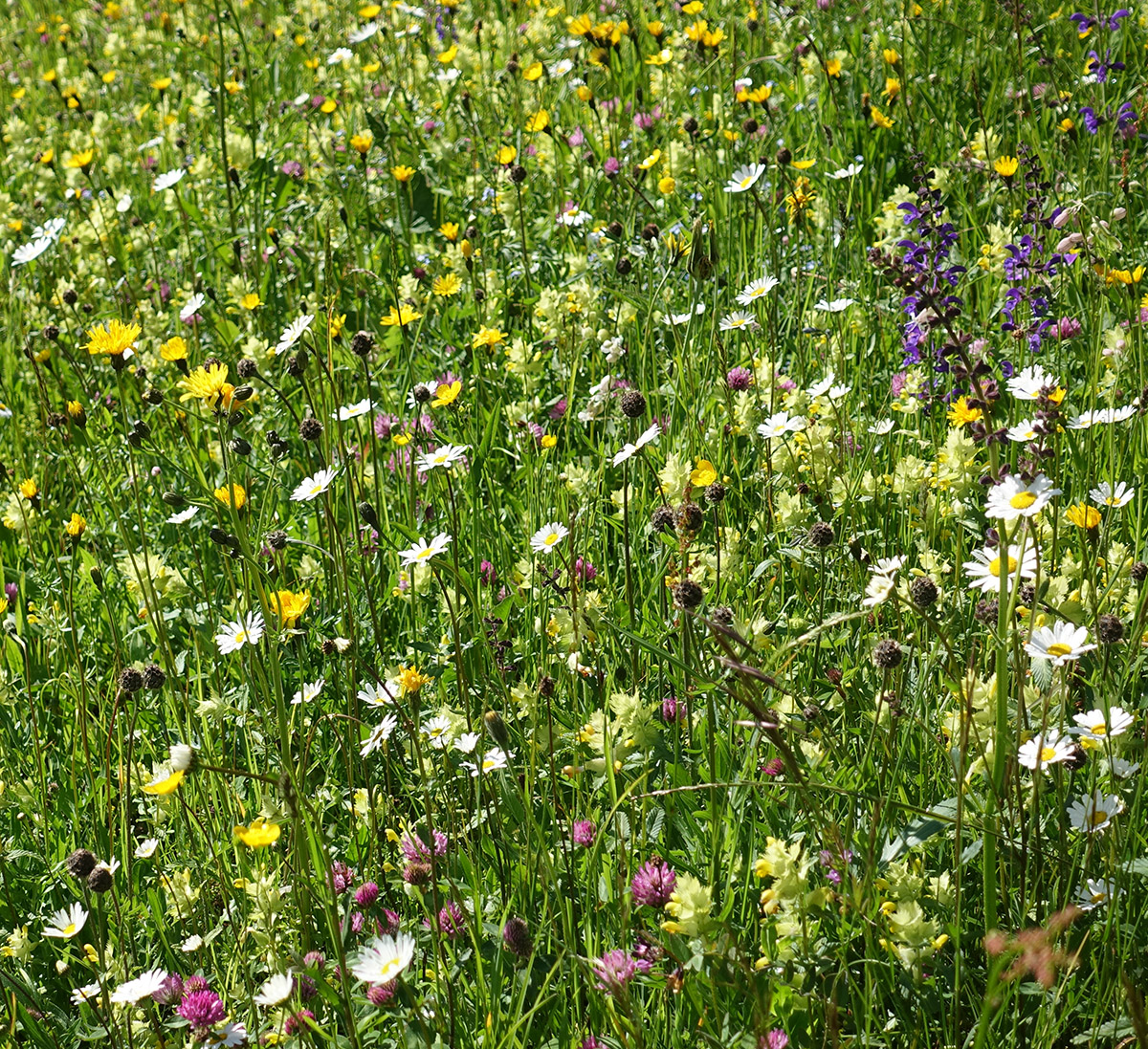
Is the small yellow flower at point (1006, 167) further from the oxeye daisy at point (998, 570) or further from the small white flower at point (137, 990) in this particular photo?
the small white flower at point (137, 990)

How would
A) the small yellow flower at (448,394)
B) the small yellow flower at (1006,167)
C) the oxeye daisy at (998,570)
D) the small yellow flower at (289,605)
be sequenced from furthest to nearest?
the small yellow flower at (1006,167) → the small yellow flower at (448,394) → the small yellow flower at (289,605) → the oxeye daisy at (998,570)

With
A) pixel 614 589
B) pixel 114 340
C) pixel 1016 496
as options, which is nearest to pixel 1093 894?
pixel 1016 496

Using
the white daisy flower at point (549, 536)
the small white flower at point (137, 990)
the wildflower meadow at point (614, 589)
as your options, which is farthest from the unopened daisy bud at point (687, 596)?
the small white flower at point (137, 990)

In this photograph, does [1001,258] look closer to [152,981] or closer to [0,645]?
[152,981]

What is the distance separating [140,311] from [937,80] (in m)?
2.55

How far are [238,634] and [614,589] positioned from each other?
66cm

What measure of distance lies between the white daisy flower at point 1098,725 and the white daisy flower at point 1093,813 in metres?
0.06

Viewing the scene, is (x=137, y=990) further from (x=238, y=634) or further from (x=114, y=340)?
(x=114, y=340)

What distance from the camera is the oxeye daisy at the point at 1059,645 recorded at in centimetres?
123

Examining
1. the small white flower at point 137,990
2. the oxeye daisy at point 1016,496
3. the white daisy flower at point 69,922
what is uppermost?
the oxeye daisy at point 1016,496

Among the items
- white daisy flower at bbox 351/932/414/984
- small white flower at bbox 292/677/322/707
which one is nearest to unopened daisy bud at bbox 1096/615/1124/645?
white daisy flower at bbox 351/932/414/984

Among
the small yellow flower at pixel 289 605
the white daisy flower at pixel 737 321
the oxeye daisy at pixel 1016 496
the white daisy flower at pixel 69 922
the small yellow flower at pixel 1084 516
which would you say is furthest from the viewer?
the white daisy flower at pixel 737 321

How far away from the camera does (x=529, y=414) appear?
2551 mm

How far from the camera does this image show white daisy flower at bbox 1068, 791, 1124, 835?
50.1 inches
